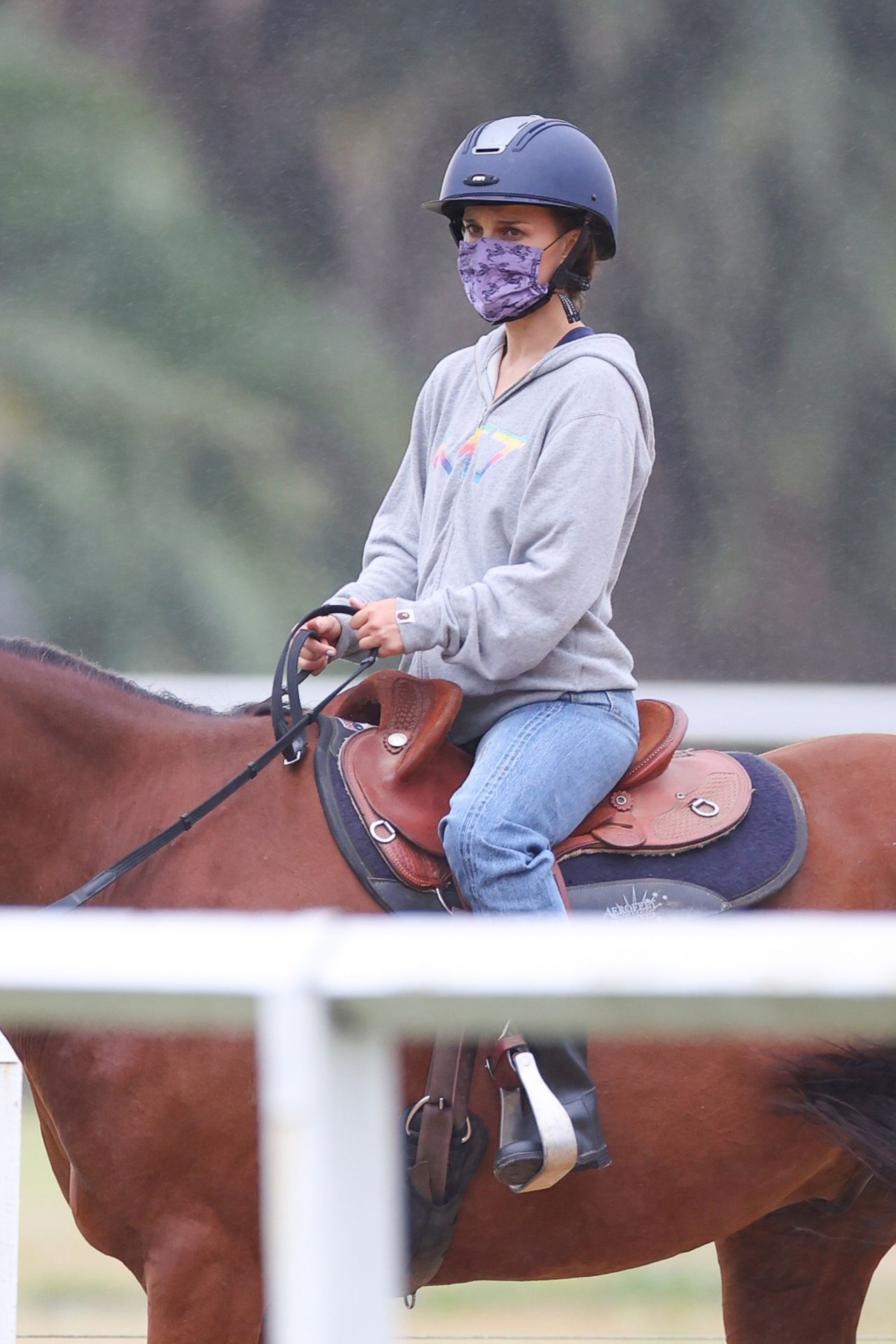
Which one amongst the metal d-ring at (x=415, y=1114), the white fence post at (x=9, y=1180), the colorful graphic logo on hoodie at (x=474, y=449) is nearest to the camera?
the metal d-ring at (x=415, y=1114)

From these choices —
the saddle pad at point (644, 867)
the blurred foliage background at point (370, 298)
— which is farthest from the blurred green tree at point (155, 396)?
the saddle pad at point (644, 867)

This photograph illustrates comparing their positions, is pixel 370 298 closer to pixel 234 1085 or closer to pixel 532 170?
pixel 532 170

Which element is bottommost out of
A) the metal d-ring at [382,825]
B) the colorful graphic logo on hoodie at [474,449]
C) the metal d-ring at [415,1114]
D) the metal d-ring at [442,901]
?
the metal d-ring at [415,1114]

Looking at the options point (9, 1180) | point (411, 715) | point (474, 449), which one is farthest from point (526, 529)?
point (9, 1180)

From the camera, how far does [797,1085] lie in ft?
8.64

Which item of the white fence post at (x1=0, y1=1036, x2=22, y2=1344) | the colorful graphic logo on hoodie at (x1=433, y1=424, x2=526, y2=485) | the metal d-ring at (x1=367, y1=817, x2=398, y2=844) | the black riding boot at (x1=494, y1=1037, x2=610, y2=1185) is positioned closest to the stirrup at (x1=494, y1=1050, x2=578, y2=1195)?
the black riding boot at (x1=494, y1=1037, x2=610, y2=1185)

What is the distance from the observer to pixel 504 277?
2.78 metres

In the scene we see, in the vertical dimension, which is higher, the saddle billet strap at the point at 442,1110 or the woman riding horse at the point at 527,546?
the woman riding horse at the point at 527,546

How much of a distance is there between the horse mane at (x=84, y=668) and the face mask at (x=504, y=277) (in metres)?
0.79

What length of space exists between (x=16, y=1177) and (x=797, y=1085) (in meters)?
1.48

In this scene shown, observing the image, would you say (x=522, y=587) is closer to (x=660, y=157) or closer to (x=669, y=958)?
(x=669, y=958)

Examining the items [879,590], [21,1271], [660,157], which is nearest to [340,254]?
[660,157]

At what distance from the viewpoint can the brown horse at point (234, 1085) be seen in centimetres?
245

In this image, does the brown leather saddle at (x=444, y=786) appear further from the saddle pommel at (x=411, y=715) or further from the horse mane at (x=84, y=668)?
the horse mane at (x=84, y=668)
